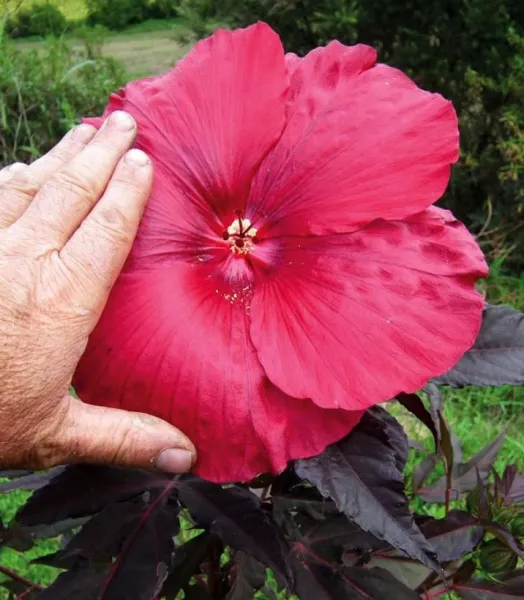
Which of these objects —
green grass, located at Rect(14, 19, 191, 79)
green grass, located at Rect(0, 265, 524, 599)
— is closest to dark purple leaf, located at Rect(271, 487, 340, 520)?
green grass, located at Rect(0, 265, 524, 599)

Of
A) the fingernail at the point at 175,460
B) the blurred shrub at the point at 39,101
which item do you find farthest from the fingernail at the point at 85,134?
the blurred shrub at the point at 39,101

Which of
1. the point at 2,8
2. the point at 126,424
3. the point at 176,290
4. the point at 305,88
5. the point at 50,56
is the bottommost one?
the point at 50,56

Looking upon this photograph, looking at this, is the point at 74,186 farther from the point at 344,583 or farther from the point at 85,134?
the point at 344,583

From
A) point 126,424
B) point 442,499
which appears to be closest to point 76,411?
point 126,424

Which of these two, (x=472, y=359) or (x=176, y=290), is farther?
(x=472, y=359)

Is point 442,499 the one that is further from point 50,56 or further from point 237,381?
point 50,56

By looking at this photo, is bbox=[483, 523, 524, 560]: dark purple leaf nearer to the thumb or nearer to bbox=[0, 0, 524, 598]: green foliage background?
the thumb

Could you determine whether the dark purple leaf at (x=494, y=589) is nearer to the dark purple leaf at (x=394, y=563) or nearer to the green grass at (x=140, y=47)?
the dark purple leaf at (x=394, y=563)
